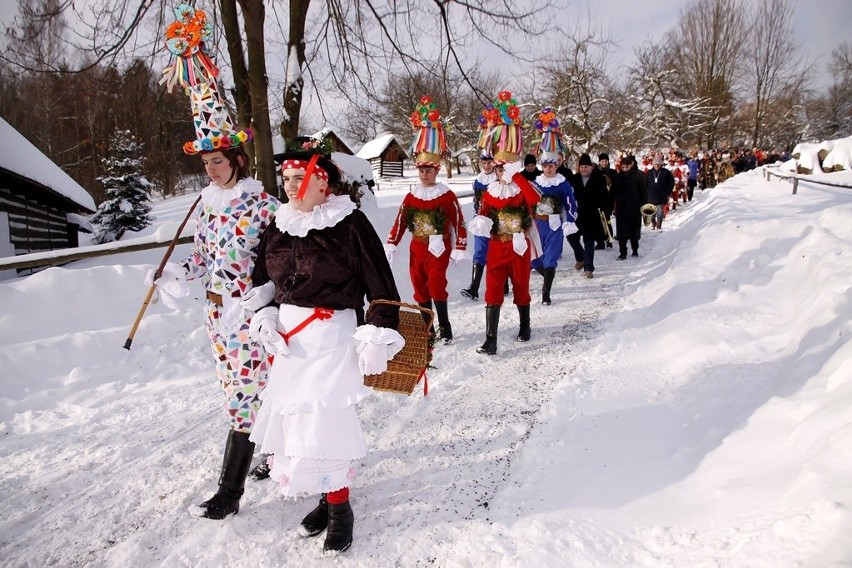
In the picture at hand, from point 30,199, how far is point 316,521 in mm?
11985

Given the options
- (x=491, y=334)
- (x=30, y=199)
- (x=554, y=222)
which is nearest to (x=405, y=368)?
(x=491, y=334)

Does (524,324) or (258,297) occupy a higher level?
(258,297)

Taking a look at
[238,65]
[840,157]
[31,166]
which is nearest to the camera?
[238,65]

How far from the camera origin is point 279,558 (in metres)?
2.51

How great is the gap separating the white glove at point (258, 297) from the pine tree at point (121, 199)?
678 inches

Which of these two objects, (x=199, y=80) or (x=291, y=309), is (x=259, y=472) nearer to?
(x=291, y=309)

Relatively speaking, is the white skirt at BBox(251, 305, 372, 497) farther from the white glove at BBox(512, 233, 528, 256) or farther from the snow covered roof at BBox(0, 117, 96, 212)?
the snow covered roof at BBox(0, 117, 96, 212)

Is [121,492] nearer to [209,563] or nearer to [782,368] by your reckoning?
[209,563]

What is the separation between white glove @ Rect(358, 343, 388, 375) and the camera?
2.36 meters

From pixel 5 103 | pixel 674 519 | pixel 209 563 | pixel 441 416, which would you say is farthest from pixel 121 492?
pixel 5 103

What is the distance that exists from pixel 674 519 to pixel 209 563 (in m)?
2.20

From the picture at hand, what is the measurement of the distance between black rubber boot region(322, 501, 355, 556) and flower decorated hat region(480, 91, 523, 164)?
148 inches

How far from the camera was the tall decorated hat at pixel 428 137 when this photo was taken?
5430 millimetres

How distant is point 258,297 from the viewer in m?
2.67
